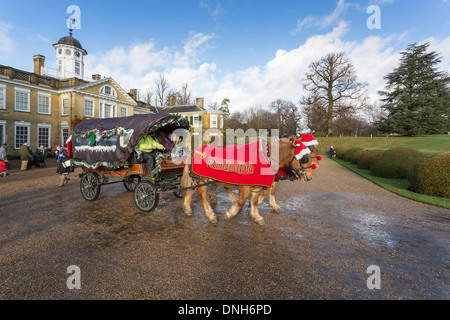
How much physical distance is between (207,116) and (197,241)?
4017cm

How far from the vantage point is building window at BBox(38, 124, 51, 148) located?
950 inches

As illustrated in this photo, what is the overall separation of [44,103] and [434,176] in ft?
107

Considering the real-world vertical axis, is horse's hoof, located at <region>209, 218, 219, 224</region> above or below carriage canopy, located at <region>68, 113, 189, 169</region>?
below

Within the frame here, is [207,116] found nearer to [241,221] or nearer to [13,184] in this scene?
[13,184]

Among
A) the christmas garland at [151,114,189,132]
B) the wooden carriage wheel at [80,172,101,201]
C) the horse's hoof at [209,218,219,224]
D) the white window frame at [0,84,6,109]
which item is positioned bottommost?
the horse's hoof at [209,218,219,224]

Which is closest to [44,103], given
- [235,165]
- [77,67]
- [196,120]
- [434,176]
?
[77,67]

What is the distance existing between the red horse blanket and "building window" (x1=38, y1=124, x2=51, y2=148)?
26.5 meters

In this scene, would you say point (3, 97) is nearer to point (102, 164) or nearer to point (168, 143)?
point (102, 164)

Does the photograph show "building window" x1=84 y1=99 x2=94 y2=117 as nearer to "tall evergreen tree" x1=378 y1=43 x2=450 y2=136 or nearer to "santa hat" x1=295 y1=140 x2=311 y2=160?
"santa hat" x1=295 y1=140 x2=311 y2=160

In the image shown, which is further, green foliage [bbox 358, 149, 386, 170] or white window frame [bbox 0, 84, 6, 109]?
white window frame [bbox 0, 84, 6, 109]

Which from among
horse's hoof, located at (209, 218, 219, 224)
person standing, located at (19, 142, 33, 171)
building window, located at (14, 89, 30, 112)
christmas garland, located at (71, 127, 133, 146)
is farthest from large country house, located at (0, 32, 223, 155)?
horse's hoof, located at (209, 218, 219, 224)

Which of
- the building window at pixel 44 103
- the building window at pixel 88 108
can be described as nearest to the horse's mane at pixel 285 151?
the building window at pixel 88 108
